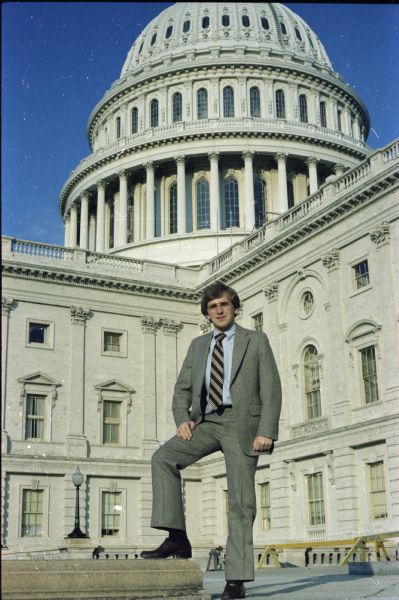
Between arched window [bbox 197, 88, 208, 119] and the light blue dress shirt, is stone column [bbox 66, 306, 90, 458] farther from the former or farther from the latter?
the light blue dress shirt

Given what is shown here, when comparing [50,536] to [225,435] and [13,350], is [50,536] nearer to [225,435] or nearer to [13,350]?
[13,350]

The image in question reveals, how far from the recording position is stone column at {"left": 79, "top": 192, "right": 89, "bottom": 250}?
2741 inches

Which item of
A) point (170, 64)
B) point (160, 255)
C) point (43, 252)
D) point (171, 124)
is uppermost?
point (170, 64)

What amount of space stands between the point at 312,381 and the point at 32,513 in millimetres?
14497

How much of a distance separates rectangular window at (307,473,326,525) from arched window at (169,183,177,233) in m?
29.6

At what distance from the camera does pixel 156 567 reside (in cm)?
759

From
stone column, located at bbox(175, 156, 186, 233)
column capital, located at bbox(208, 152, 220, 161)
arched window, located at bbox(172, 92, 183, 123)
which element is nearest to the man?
stone column, located at bbox(175, 156, 186, 233)

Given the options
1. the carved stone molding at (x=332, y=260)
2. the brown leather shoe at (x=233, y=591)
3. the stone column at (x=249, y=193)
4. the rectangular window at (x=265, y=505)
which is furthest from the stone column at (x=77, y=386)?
the brown leather shoe at (x=233, y=591)

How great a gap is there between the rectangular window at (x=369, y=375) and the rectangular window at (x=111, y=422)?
14.9 metres

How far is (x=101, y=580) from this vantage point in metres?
7.23

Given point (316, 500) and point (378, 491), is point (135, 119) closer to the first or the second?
point (316, 500)

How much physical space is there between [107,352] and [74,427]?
4.35 meters

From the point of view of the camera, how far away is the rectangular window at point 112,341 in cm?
A: 4719

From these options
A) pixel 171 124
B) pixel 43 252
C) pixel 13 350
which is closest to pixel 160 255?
pixel 171 124
